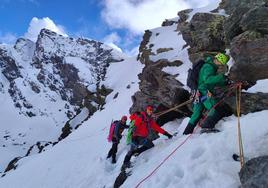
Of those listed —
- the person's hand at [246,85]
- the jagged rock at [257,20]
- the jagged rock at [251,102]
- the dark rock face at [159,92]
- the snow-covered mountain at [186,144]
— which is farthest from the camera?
the dark rock face at [159,92]

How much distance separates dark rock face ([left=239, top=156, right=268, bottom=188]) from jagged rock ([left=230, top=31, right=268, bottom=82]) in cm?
557

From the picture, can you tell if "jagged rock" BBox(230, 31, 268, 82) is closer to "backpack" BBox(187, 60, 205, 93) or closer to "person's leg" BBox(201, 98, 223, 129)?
"person's leg" BBox(201, 98, 223, 129)

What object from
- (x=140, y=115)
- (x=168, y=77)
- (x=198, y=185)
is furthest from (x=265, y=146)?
(x=168, y=77)

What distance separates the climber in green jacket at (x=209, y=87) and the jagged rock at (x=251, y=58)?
99 centimetres

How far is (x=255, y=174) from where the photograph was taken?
831 cm

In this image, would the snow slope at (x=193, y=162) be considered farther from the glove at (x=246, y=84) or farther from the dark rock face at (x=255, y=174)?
the glove at (x=246, y=84)

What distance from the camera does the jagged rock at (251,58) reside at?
44.3ft

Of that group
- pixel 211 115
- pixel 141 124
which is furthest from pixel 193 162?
pixel 141 124

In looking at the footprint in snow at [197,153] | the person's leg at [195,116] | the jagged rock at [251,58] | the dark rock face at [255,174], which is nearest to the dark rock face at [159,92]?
the person's leg at [195,116]

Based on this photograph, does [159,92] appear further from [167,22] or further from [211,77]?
[167,22]

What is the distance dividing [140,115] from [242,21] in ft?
18.3

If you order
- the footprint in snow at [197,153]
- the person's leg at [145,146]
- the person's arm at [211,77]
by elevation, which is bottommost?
the footprint in snow at [197,153]

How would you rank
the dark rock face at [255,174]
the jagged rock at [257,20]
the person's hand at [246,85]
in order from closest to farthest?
1. the dark rock face at [255,174]
2. the person's hand at [246,85]
3. the jagged rock at [257,20]

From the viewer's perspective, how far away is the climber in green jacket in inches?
500
